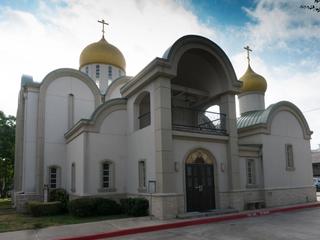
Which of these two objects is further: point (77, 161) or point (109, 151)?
point (77, 161)

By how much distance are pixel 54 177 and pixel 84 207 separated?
664 centimetres

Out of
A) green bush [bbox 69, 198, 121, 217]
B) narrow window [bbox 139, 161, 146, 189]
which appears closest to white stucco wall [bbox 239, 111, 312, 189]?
narrow window [bbox 139, 161, 146, 189]

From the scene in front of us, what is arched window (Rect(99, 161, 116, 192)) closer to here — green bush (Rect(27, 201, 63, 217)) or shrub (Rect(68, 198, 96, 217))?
shrub (Rect(68, 198, 96, 217))

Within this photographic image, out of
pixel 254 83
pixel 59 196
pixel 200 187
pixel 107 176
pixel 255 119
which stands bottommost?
pixel 59 196

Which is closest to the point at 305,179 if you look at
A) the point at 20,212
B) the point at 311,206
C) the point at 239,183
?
the point at 311,206

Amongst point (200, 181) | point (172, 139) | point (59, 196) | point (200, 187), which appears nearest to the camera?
point (172, 139)

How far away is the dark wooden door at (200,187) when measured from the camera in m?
13.3

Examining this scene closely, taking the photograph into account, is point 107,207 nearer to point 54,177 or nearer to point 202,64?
point 54,177

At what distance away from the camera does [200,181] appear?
13.8 metres

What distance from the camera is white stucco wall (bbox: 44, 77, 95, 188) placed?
19.0 meters

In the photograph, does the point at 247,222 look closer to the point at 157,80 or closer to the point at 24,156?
the point at 157,80

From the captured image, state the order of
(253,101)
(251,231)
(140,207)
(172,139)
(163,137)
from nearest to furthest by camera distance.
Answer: (251,231)
(163,137)
(140,207)
(172,139)
(253,101)

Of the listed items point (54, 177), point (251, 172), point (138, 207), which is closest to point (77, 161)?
point (54, 177)

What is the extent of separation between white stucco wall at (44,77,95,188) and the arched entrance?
362 inches
